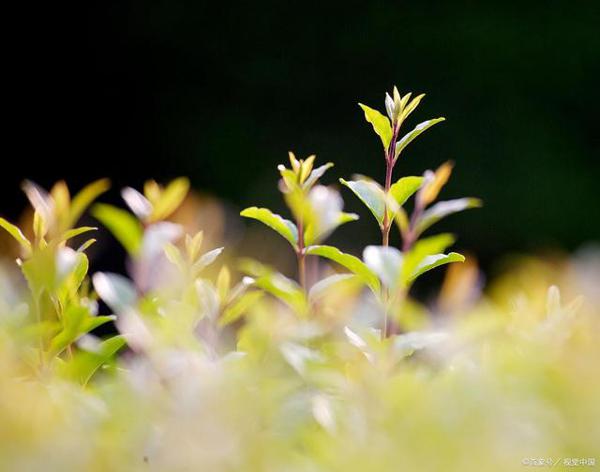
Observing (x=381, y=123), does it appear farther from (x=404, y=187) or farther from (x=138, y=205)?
(x=138, y=205)

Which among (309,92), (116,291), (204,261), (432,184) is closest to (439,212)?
(432,184)

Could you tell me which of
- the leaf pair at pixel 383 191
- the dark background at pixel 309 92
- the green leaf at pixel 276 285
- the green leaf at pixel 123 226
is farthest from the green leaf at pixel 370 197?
the dark background at pixel 309 92

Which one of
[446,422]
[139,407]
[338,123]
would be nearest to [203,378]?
[139,407]

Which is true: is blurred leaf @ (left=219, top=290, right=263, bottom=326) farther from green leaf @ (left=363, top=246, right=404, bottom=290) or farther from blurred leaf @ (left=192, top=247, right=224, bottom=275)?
green leaf @ (left=363, top=246, right=404, bottom=290)

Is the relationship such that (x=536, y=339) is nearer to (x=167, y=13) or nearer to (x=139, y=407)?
(x=139, y=407)

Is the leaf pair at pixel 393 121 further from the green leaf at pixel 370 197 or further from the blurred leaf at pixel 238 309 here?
the blurred leaf at pixel 238 309

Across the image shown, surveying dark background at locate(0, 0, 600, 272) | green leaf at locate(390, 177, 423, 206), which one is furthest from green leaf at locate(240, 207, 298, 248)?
dark background at locate(0, 0, 600, 272)

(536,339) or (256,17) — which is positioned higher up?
(256,17)
